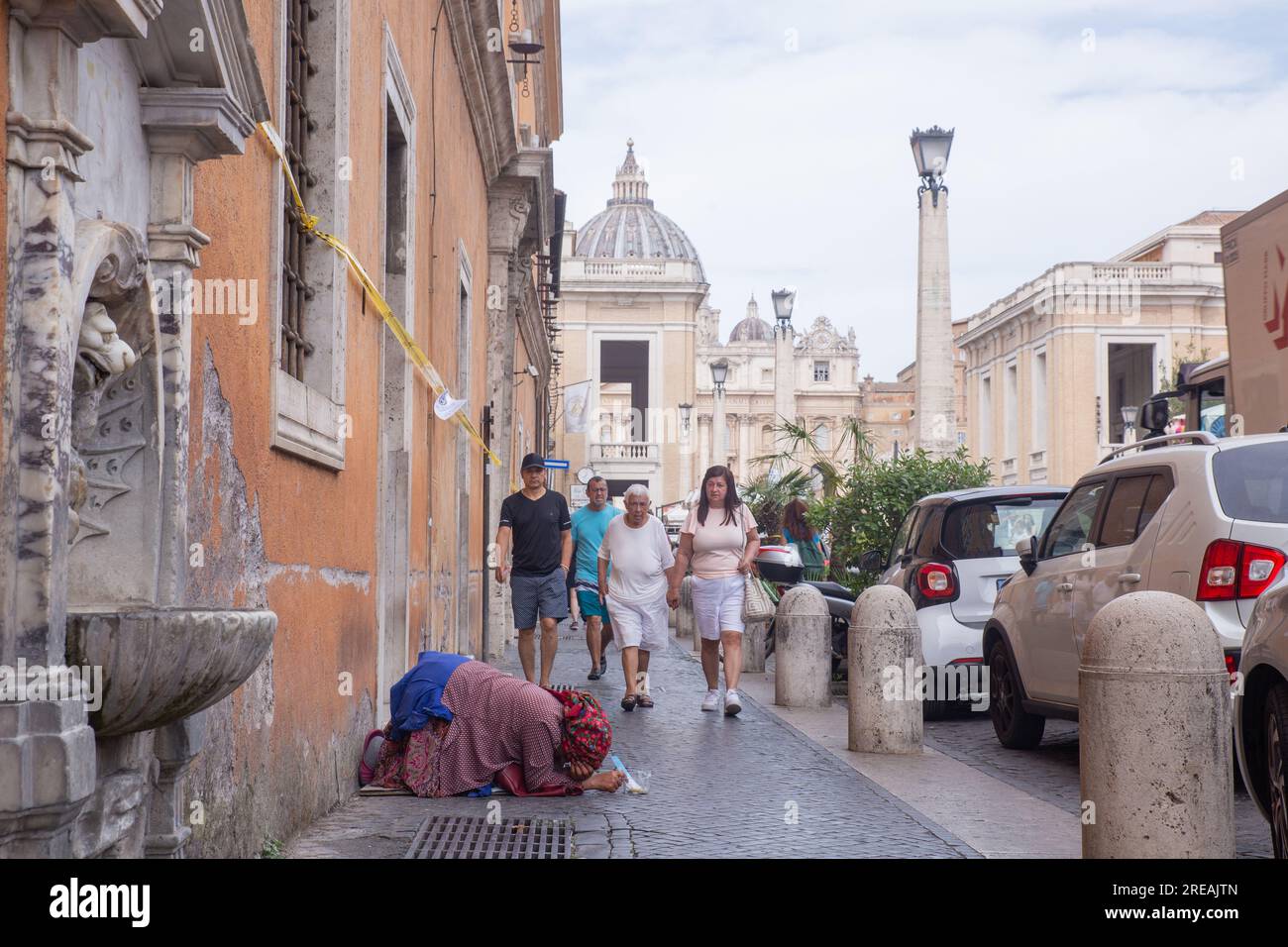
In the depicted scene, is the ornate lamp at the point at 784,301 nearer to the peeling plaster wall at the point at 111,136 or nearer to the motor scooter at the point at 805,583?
the motor scooter at the point at 805,583

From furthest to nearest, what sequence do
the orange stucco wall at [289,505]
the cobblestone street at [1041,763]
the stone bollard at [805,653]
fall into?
the stone bollard at [805,653], the cobblestone street at [1041,763], the orange stucco wall at [289,505]

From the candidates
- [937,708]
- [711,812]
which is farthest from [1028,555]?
[711,812]

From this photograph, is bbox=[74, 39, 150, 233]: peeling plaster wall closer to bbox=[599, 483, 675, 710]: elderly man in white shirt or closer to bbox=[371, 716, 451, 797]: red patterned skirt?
bbox=[371, 716, 451, 797]: red patterned skirt

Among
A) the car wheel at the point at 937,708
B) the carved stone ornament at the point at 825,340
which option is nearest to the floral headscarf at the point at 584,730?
the car wheel at the point at 937,708

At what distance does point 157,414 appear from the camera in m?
4.19

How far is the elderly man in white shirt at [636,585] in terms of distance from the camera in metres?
12.5

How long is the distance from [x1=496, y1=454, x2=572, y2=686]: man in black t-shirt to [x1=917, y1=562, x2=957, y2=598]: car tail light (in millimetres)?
2923

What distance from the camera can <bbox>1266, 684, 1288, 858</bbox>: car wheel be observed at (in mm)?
5633

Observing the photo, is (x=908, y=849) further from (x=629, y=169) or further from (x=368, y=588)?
(x=629, y=169)

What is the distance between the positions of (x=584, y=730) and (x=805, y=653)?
5.29 meters

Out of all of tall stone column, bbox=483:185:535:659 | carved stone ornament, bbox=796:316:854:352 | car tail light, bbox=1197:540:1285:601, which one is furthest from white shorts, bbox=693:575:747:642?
carved stone ornament, bbox=796:316:854:352

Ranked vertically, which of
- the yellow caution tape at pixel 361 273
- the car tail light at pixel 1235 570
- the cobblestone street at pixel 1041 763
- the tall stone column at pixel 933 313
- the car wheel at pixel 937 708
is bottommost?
the cobblestone street at pixel 1041 763

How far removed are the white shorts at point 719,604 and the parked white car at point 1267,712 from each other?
631 cm
